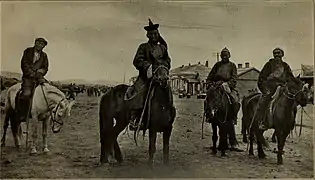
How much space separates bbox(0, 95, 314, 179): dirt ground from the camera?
8.09ft

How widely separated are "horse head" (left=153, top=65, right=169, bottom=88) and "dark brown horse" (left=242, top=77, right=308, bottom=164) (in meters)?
0.37

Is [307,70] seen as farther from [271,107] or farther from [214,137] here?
[214,137]

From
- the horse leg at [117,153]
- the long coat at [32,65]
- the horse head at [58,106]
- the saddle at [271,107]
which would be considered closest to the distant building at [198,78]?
the saddle at [271,107]

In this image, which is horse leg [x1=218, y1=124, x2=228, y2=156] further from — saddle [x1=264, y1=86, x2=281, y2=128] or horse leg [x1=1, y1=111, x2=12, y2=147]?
horse leg [x1=1, y1=111, x2=12, y2=147]

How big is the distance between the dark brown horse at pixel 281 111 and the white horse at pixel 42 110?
82 cm

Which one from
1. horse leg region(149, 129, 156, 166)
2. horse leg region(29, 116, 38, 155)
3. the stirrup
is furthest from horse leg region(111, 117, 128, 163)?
the stirrup

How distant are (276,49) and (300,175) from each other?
1.91ft

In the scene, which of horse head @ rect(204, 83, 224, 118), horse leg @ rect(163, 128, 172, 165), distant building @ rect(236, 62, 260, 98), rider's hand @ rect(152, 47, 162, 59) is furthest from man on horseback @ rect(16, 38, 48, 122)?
distant building @ rect(236, 62, 260, 98)

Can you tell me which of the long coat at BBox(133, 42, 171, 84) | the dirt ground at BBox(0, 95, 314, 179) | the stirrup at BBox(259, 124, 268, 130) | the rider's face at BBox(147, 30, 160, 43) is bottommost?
the dirt ground at BBox(0, 95, 314, 179)

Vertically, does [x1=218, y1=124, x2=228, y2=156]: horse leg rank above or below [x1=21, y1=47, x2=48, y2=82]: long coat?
below

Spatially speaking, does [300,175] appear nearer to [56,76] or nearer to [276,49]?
[276,49]

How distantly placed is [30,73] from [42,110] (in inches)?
7.0

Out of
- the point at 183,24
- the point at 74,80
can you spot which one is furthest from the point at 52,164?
the point at 183,24

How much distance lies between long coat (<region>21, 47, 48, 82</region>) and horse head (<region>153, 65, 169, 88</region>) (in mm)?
507
